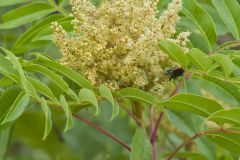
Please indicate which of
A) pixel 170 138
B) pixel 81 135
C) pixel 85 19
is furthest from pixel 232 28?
pixel 81 135

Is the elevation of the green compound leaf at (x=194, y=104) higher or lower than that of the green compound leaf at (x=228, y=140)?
higher

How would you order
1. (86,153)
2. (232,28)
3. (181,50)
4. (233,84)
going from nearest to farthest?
(181,50) → (233,84) → (232,28) → (86,153)

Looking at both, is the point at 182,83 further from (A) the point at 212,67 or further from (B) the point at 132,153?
(B) the point at 132,153

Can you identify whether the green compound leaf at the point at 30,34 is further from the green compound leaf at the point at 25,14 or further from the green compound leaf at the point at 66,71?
the green compound leaf at the point at 66,71

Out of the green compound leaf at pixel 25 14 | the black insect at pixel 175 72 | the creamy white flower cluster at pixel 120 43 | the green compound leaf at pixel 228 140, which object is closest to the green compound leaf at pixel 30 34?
the green compound leaf at pixel 25 14

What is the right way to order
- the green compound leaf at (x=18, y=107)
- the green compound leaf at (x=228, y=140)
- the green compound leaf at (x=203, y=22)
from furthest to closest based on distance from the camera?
the green compound leaf at (x=203, y=22), the green compound leaf at (x=228, y=140), the green compound leaf at (x=18, y=107)

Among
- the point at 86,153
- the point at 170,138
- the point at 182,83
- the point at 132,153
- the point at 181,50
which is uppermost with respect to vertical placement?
the point at 181,50

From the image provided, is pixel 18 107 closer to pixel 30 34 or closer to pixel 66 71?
pixel 66 71
